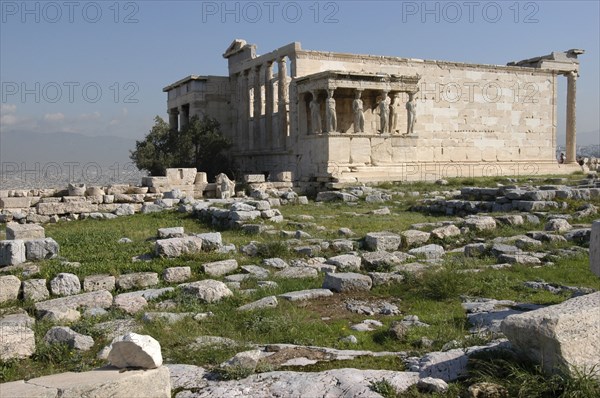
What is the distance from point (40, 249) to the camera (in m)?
10.5

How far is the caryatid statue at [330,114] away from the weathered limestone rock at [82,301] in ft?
53.8

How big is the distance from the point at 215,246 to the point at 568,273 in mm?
5620

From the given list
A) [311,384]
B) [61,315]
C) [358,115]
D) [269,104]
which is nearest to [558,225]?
[311,384]

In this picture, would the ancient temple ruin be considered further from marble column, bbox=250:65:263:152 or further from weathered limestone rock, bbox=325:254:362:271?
weathered limestone rock, bbox=325:254:362:271

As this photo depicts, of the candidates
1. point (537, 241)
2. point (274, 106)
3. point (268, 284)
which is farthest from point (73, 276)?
point (274, 106)

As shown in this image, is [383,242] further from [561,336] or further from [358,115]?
[358,115]

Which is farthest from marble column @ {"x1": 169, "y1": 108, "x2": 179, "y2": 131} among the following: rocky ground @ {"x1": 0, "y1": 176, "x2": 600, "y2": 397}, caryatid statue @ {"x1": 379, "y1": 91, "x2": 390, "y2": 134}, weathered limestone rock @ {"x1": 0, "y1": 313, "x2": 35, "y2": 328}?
weathered limestone rock @ {"x1": 0, "y1": 313, "x2": 35, "y2": 328}

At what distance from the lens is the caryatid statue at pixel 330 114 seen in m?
23.4

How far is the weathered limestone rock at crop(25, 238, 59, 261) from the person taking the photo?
34.3 ft

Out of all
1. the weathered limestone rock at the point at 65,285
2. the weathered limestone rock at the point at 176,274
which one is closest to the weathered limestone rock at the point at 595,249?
the weathered limestone rock at the point at 176,274

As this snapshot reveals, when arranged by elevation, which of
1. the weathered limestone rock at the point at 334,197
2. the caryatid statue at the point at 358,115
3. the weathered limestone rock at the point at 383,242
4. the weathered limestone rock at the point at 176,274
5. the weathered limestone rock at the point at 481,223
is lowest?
the weathered limestone rock at the point at 176,274

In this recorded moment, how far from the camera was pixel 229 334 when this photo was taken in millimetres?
6480

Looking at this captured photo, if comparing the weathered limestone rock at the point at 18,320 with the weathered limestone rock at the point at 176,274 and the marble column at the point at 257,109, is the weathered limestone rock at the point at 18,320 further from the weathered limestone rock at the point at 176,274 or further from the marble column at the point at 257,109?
the marble column at the point at 257,109

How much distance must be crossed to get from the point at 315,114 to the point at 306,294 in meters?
16.7
